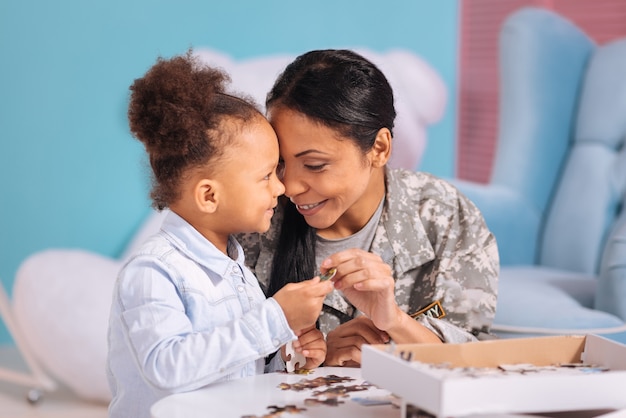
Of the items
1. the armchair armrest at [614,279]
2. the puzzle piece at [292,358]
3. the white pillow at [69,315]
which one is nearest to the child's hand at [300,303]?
the puzzle piece at [292,358]

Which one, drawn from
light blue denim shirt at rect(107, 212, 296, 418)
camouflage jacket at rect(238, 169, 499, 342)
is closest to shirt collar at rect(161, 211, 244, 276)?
light blue denim shirt at rect(107, 212, 296, 418)

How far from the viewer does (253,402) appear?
3.87 ft

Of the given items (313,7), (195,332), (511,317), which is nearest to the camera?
(195,332)

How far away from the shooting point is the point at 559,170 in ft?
9.20

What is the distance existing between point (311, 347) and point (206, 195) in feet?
0.91

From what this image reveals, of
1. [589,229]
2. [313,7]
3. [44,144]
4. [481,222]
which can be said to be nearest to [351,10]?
[313,7]

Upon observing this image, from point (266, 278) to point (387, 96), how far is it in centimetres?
39

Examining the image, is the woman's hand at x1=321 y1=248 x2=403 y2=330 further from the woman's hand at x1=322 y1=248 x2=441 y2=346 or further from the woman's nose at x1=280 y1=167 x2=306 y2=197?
the woman's nose at x1=280 y1=167 x2=306 y2=197

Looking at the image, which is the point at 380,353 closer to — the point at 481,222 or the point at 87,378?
the point at 481,222

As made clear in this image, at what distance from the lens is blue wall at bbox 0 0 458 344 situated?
3340 mm

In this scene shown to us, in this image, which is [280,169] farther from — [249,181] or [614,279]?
[614,279]

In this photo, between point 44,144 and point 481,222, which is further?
point 44,144

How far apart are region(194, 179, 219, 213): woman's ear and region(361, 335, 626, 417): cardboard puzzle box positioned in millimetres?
330

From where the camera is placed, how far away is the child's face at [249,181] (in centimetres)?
133
